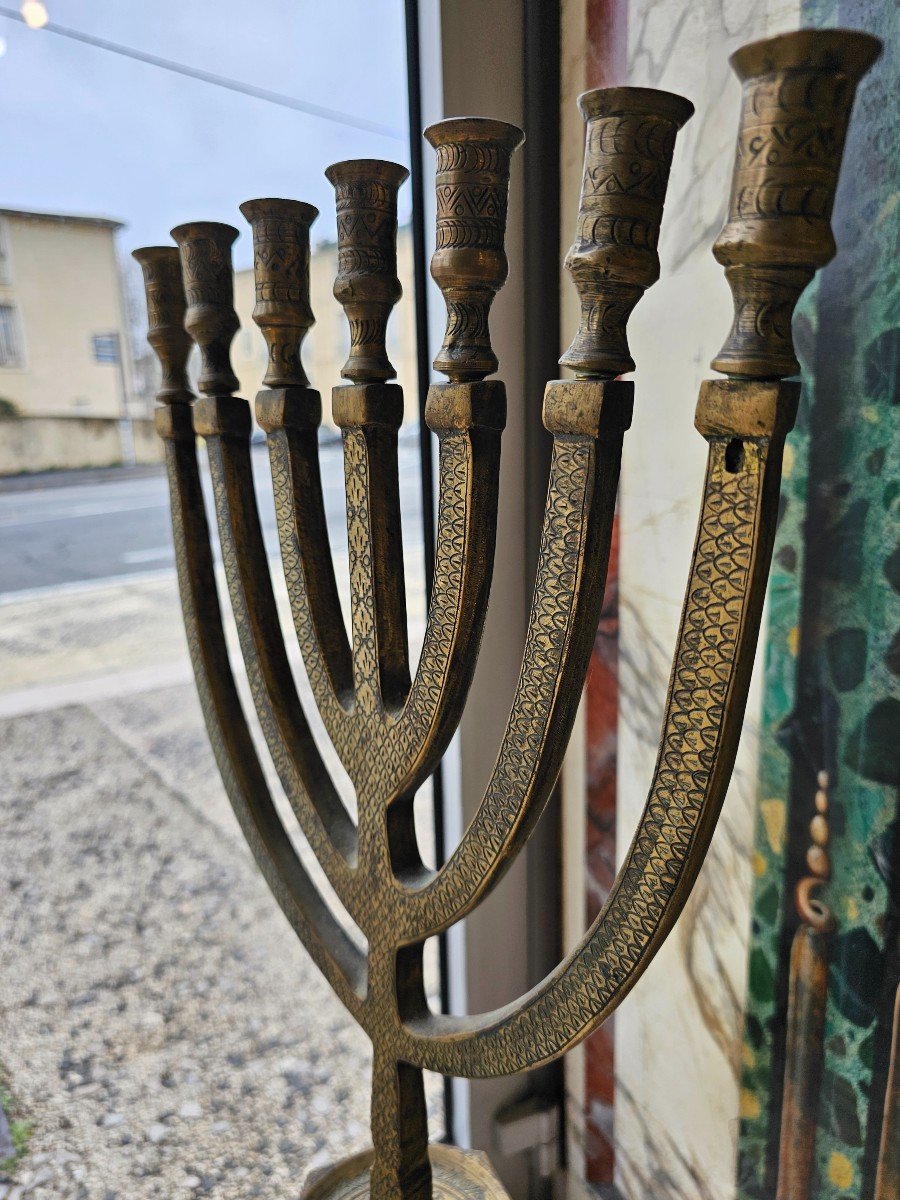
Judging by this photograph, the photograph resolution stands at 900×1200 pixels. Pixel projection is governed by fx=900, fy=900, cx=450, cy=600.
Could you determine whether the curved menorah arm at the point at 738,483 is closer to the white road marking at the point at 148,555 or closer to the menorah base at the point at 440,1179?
the menorah base at the point at 440,1179

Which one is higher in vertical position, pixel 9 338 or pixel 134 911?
pixel 9 338

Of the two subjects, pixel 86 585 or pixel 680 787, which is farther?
pixel 86 585

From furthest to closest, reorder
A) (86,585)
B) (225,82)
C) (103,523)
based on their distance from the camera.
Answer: (86,585) < (103,523) < (225,82)

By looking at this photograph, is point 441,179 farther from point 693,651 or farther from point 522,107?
point 522,107

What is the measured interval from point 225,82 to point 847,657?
2.24ft

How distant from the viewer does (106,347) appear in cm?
88

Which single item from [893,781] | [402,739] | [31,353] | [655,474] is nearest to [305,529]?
[402,739]

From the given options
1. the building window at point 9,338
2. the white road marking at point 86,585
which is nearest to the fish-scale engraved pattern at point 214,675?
the building window at point 9,338

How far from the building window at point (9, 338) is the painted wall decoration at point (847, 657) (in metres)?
0.69

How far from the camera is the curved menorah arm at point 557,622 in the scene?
33cm

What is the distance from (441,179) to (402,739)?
26 cm

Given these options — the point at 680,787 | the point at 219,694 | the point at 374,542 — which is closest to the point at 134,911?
the point at 219,694

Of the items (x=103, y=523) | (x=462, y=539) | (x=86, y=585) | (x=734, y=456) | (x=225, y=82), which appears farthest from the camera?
(x=86, y=585)

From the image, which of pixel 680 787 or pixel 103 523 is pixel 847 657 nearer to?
pixel 680 787
